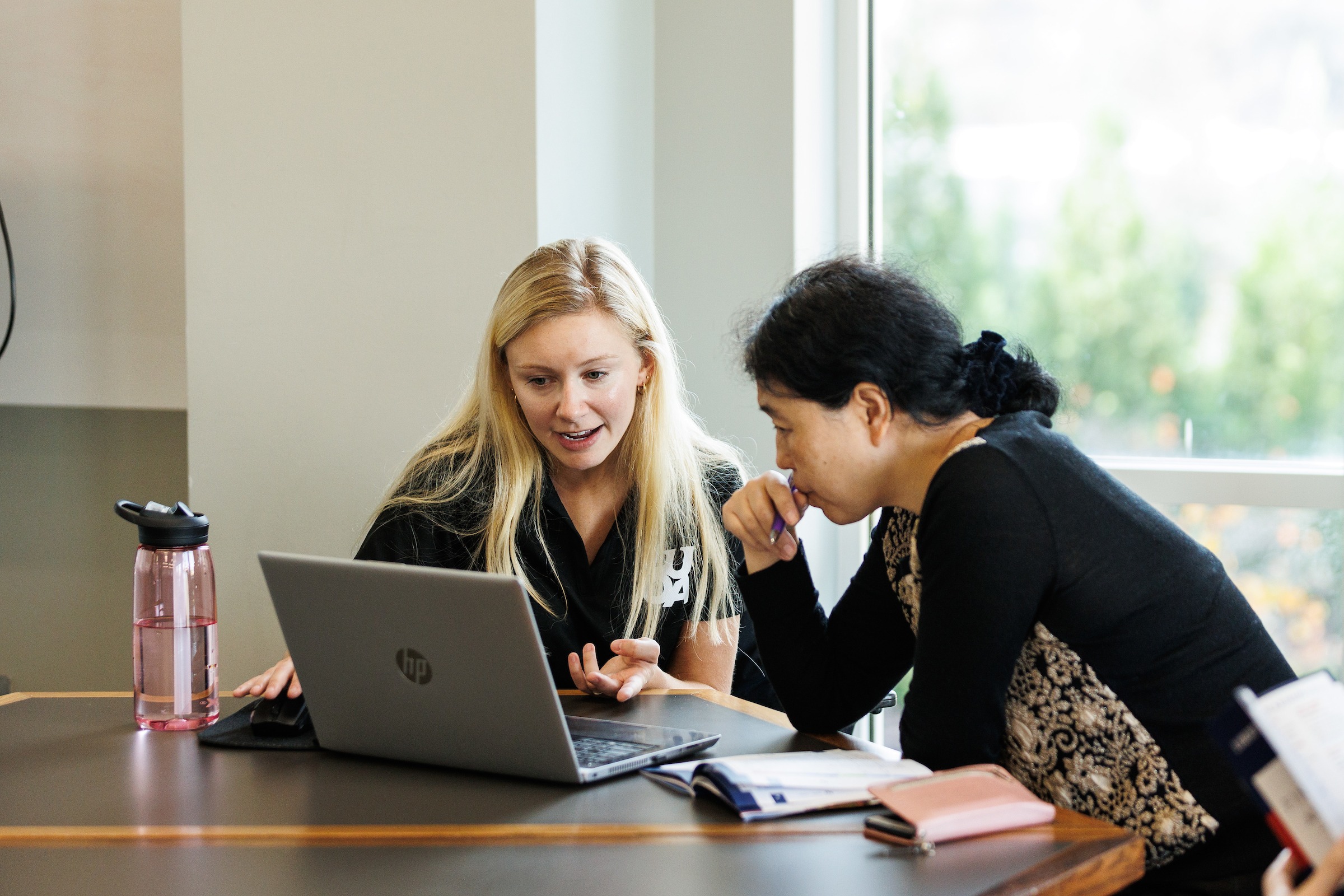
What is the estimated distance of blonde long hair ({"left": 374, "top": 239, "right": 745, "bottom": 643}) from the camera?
1902 mm

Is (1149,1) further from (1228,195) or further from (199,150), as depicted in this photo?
(199,150)

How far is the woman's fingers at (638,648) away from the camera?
1.55 m

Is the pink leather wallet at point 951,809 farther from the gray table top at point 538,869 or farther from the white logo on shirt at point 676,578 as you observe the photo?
the white logo on shirt at point 676,578

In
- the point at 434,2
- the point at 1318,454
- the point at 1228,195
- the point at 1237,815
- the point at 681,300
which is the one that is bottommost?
the point at 1237,815

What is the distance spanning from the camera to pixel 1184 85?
241cm

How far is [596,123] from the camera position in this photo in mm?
2385

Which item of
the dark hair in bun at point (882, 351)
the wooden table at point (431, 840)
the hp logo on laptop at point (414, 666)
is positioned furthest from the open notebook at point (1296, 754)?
the hp logo on laptop at point (414, 666)

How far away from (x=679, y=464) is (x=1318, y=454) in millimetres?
1290

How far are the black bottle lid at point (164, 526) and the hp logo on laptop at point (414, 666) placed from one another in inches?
14.6

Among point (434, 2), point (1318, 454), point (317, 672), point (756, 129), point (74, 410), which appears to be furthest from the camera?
point (74, 410)

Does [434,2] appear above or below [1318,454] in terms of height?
above

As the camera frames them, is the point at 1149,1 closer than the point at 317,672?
No

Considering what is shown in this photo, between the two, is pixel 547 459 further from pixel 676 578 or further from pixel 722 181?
pixel 722 181

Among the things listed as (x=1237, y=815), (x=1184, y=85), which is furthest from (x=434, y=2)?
(x=1237, y=815)
